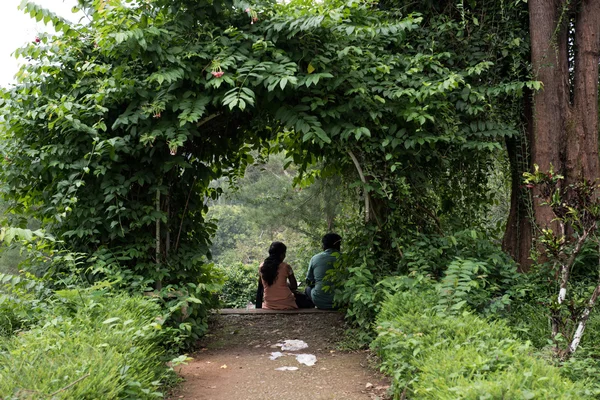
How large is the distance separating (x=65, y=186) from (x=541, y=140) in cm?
491

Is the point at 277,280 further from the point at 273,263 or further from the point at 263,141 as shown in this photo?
the point at 263,141

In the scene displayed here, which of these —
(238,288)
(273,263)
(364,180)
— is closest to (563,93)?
(364,180)

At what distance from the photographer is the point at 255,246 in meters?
23.6

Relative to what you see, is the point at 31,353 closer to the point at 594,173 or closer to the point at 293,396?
the point at 293,396

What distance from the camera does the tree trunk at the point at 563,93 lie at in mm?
5930

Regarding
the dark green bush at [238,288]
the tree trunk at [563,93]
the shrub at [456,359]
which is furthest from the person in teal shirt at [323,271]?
the dark green bush at [238,288]

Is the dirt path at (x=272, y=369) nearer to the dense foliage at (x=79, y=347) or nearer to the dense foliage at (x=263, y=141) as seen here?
the dense foliage at (x=263, y=141)

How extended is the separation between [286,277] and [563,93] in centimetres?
421

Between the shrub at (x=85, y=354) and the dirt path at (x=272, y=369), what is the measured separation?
50 cm

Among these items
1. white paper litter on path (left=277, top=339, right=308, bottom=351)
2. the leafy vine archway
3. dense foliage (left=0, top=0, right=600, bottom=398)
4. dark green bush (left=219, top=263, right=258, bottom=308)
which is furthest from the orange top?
dark green bush (left=219, top=263, right=258, bottom=308)

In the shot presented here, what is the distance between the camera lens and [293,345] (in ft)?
19.6

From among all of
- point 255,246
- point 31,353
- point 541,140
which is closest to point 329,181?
point 541,140

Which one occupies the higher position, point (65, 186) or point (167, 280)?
point (65, 186)

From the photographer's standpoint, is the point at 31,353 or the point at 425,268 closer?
the point at 31,353
